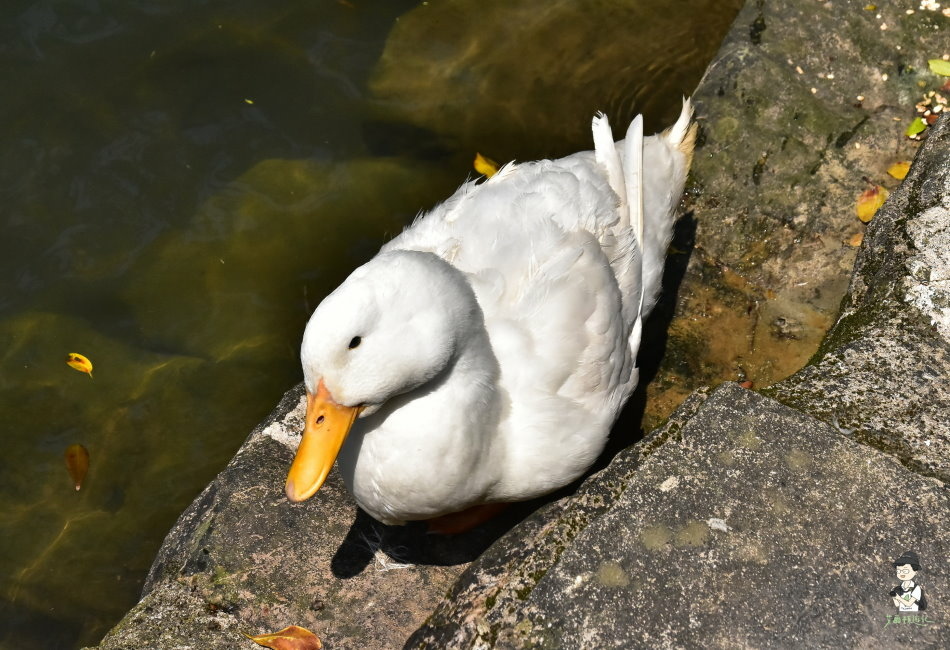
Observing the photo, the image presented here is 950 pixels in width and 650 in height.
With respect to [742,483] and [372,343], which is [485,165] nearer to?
[372,343]

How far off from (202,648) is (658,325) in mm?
2220

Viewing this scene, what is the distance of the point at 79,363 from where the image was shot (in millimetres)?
4262

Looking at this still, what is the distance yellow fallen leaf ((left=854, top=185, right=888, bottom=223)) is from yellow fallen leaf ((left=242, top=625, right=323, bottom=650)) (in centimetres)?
279

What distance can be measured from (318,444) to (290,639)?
2.32ft

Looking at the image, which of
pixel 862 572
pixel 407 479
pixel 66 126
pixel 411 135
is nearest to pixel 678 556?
Result: pixel 862 572

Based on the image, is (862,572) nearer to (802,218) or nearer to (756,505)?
(756,505)

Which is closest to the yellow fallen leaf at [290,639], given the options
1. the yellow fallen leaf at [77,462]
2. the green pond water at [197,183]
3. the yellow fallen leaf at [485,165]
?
the green pond water at [197,183]

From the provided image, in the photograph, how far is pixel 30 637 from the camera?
12.0ft

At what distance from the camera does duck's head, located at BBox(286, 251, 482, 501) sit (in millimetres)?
2252

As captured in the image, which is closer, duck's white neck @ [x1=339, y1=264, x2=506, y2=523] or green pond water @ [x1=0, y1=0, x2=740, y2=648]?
duck's white neck @ [x1=339, y1=264, x2=506, y2=523]

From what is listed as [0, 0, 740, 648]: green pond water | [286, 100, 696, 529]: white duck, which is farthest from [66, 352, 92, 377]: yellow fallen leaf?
[286, 100, 696, 529]: white duck

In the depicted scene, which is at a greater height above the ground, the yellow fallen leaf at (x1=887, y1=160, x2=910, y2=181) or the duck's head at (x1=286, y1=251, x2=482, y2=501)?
the yellow fallen leaf at (x1=887, y1=160, x2=910, y2=181)

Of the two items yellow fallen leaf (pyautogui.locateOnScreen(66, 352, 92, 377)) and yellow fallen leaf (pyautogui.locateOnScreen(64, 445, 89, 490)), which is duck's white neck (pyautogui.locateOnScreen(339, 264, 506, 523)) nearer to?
yellow fallen leaf (pyautogui.locateOnScreen(64, 445, 89, 490))

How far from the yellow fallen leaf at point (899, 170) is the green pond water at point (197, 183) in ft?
4.27
